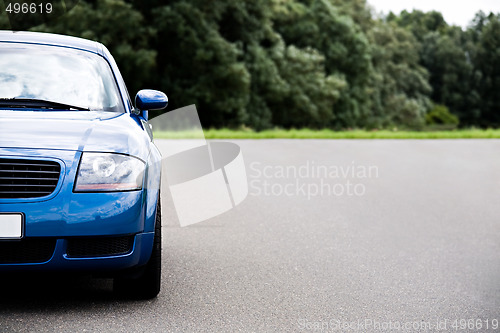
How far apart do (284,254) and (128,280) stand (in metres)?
2.02

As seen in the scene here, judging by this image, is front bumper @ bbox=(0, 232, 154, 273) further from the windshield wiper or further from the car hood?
the windshield wiper

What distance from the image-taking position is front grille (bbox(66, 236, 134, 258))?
405cm

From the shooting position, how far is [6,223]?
3904 millimetres

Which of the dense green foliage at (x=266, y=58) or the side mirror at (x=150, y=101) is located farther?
the dense green foliage at (x=266, y=58)

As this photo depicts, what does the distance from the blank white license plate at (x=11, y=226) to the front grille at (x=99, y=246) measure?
0.28 metres

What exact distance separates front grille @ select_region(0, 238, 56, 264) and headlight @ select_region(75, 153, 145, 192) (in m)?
0.35

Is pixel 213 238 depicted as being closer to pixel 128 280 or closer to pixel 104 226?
pixel 128 280

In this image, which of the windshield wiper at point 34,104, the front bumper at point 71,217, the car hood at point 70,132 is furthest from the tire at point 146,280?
the windshield wiper at point 34,104

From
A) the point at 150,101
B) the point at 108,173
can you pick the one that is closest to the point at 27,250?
the point at 108,173

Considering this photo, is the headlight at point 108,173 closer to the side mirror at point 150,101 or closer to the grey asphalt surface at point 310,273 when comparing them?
the grey asphalt surface at point 310,273

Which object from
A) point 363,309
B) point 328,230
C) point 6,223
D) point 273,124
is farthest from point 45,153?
point 273,124

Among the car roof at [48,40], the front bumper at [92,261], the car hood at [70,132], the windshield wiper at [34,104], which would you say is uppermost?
the car roof at [48,40]

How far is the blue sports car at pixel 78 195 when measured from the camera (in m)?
3.94

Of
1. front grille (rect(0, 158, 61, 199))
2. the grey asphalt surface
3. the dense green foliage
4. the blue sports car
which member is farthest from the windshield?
the dense green foliage
